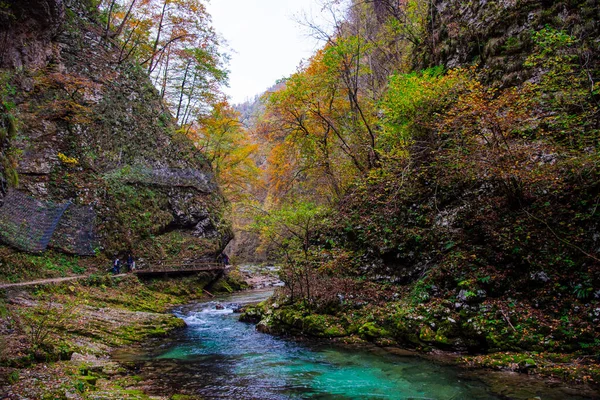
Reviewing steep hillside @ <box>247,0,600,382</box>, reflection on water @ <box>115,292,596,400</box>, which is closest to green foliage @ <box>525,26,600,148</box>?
steep hillside @ <box>247,0,600,382</box>

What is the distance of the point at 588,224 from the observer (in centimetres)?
718

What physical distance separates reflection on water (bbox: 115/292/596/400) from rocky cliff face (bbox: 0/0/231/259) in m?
10.8

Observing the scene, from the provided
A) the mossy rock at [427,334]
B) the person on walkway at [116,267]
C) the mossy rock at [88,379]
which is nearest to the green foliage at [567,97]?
the mossy rock at [427,334]

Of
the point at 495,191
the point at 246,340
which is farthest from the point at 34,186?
the point at 495,191

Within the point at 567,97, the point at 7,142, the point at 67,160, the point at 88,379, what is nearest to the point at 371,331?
the point at 88,379

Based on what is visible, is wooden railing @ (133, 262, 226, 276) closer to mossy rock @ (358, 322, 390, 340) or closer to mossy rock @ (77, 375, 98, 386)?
mossy rock @ (77, 375, 98, 386)

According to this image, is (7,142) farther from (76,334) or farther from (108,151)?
(108,151)

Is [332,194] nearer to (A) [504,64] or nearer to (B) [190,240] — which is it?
(A) [504,64]

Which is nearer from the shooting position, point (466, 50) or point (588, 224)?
point (588, 224)

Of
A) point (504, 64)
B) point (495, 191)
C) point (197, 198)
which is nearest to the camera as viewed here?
point (495, 191)

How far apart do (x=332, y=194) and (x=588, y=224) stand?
9.98 metres

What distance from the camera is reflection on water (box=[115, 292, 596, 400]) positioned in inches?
230

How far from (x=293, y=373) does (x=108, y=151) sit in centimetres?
1781

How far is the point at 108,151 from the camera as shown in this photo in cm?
1947
